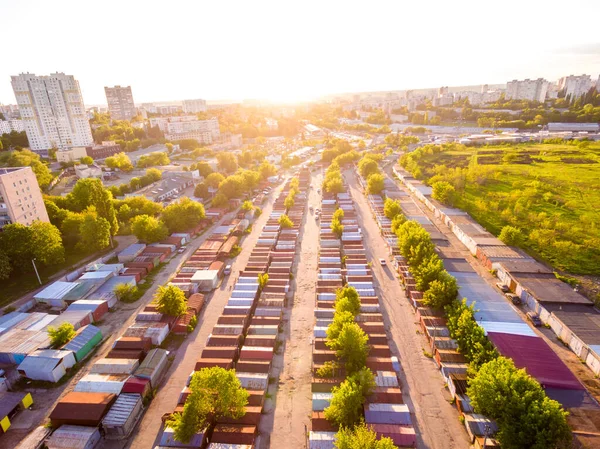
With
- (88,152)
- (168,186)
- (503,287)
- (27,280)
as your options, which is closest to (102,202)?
(27,280)

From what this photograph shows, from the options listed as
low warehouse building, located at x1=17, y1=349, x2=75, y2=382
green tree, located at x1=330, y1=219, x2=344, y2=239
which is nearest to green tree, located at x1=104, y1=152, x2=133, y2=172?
green tree, located at x1=330, y1=219, x2=344, y2=239

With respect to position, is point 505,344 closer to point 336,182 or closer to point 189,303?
point 189,303

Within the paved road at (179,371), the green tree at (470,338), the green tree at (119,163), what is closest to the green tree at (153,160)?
the green tree at (119,163)

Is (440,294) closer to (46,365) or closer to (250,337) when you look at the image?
(250,337)

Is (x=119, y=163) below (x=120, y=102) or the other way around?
below

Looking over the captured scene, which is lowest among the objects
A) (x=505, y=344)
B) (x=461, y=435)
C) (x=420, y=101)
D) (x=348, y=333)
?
(x=461, y=435)

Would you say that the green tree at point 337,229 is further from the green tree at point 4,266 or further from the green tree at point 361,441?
the green tree at point 4,266

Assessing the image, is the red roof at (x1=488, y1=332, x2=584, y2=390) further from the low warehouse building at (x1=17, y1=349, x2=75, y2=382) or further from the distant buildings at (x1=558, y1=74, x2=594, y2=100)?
the distant buildings at (x1=558, y1=74, x2=594, y2=100)

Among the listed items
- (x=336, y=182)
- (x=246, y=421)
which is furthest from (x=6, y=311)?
(x=336, y=182)
